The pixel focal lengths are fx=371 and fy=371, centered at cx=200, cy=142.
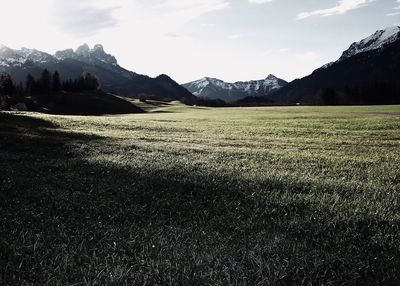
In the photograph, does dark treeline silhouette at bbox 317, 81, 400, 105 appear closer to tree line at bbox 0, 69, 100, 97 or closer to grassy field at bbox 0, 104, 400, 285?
tree line at bbox 0, 69, 100, 97

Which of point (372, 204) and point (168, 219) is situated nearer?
point (168, 219)

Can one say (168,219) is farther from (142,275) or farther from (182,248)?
(142,275)

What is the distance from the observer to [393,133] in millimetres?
39156

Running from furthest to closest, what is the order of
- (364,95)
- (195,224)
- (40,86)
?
1. (364,95)
2. (40,86)
3. (195,224)

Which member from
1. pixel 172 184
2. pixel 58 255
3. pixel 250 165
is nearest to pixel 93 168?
pixel 172 184

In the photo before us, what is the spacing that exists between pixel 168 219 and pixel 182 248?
199 centimetres

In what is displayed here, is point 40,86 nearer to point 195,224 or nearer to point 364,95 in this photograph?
point 364,95

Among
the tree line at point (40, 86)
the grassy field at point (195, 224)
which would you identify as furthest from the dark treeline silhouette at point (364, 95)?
the grassy field at point (195, 224)

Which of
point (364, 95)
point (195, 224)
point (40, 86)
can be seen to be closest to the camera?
point (195, 224)

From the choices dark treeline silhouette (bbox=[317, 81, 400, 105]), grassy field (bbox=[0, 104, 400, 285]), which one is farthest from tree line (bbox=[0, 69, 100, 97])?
grassy field (bbox=[0, 104, 400, 285])

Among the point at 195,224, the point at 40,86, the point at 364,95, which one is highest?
the point at 40,86

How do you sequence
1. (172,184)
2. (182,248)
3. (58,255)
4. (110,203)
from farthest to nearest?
1. (172,184)
2. (110,203)
3. (182,248)
4. (58,255)

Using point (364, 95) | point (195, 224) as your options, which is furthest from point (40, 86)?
point (195, 224)

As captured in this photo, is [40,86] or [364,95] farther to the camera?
[364,95]
